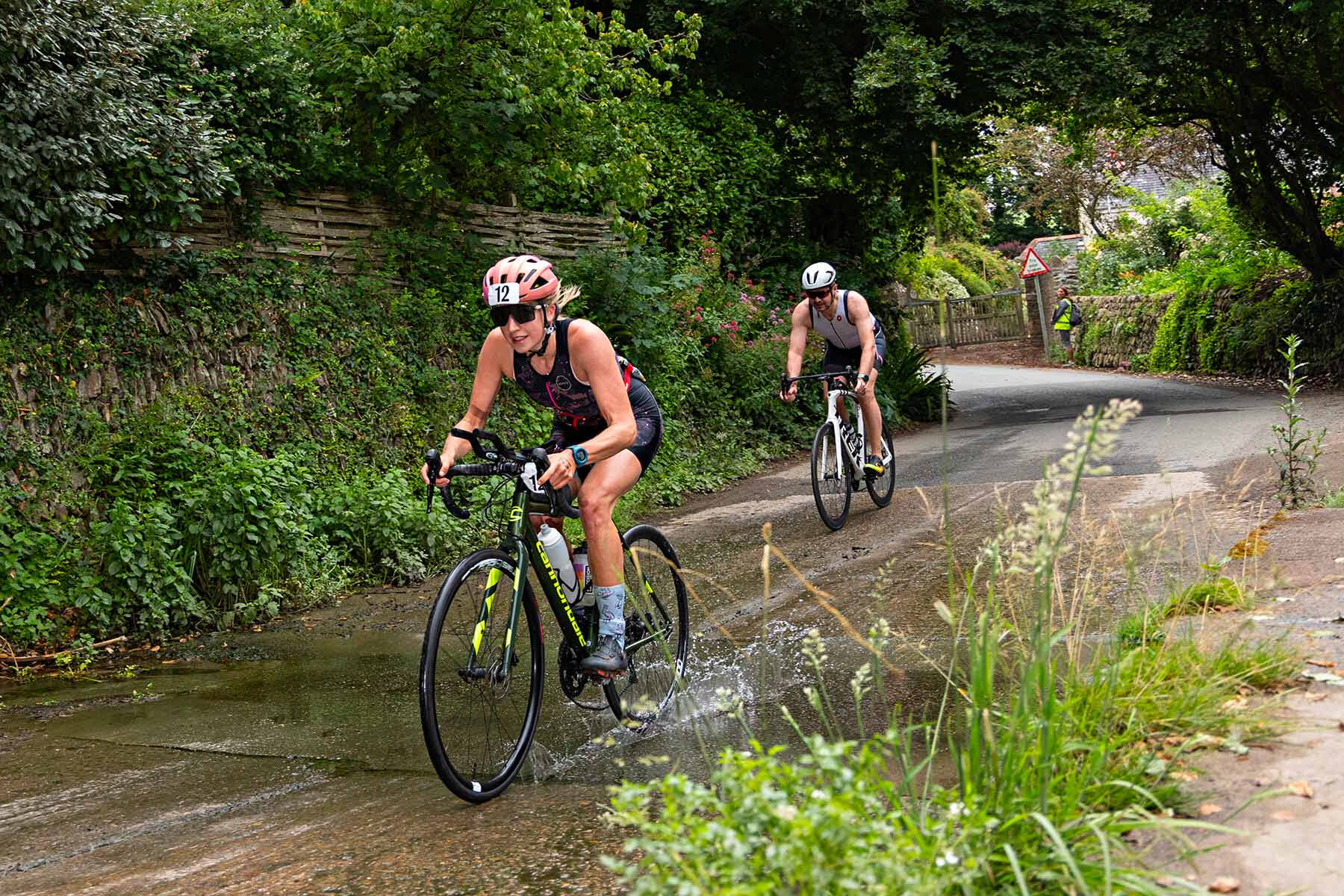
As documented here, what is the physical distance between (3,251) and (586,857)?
6036 mm

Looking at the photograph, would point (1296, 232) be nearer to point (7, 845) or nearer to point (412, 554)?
point (412, 554)

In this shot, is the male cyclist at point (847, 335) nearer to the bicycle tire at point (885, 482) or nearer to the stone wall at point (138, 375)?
the bicycle tire at point (885, 482)

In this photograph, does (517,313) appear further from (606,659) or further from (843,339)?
(843,339)

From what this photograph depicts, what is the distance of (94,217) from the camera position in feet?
25.4


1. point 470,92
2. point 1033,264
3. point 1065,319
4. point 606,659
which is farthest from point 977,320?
point 606,659

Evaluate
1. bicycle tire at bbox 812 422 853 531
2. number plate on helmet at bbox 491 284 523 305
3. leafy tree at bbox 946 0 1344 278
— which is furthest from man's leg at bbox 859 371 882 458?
leafy tree at bbox 946 0 1344 278

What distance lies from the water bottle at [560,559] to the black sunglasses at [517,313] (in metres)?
0.87

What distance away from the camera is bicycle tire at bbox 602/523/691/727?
539cm

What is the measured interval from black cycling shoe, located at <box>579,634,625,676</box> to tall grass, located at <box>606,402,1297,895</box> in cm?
99

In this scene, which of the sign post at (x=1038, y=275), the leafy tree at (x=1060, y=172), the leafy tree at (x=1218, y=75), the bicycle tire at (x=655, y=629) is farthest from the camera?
the leafy tree at (x=1060, y=172)

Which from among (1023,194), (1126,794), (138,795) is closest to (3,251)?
(138,795)

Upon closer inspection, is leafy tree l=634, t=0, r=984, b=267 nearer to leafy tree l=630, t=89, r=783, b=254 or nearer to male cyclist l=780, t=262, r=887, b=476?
leafy tree l=630, t=89, r=783, b=254

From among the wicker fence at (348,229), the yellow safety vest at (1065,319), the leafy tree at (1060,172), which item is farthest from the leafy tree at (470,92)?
the leafy tree at (1060,172)

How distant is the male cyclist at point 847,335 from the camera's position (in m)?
9.50
